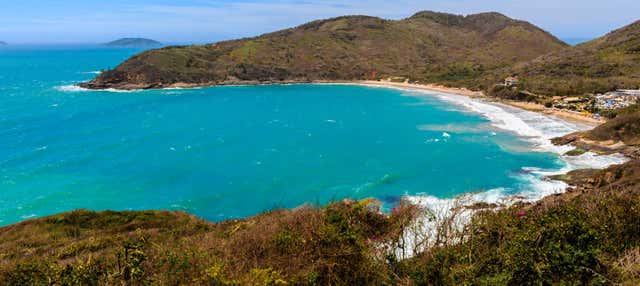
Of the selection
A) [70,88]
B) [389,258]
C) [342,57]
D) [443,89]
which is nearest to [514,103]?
[443,89]

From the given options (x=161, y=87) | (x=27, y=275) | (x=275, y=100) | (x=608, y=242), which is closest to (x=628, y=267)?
(x=608, y=242)

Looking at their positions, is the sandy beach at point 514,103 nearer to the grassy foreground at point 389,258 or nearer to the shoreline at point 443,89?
the shoreline at point 443,89

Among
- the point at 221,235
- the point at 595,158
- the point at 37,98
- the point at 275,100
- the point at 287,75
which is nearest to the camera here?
the point at 221,235

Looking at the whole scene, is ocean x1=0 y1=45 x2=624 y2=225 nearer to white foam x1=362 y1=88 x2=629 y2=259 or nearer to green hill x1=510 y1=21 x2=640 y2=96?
white foam x1=362 y1=88 x2=629 y2=259

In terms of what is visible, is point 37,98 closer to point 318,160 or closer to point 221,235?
point 318,160

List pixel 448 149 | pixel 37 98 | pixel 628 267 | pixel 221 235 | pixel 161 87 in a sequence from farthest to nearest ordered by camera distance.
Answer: pixel 161 87, pixel 37 98, pixel 448 149, pixel 221 235, pixel 628 267

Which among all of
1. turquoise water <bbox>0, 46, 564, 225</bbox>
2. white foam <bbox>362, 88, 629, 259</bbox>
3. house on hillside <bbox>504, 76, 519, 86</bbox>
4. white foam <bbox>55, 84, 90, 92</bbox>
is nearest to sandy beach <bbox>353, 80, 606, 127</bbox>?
white foam <bbox>362, 88, 629, 259</bbox>

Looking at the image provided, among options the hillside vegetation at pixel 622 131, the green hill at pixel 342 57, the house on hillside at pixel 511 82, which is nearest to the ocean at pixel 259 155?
the hillside vegetation at pixel 622 131

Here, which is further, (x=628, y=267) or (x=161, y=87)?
(x=161, y=87)
